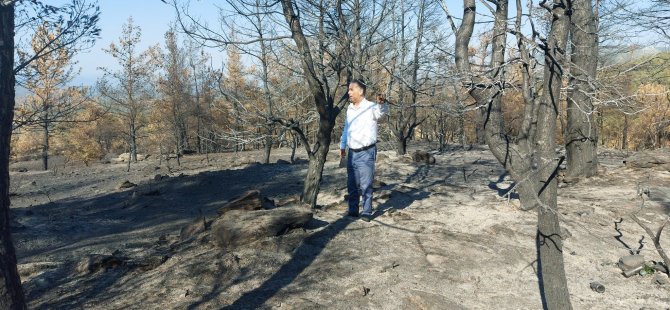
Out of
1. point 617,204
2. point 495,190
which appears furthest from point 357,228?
point 617,204

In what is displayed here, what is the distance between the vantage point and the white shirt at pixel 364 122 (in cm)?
566

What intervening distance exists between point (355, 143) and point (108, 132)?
84.9 ft

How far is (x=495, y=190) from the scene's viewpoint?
311 inches

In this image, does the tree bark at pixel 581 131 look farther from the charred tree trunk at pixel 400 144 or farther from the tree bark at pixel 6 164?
the tree bark at pixel 6 164

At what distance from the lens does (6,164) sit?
3.13 m

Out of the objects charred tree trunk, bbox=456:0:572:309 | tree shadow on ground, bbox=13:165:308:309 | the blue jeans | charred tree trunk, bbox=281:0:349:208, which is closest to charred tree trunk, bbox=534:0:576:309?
charred tree trunk, bbox=456:0:572:309

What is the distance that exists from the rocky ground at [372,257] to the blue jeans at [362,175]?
0.82 ft

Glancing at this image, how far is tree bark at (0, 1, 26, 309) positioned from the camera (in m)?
2.95

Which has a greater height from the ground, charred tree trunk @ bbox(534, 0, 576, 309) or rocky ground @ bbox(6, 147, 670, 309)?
charred tree trunk @ bbox(534, 0, 576, 309)

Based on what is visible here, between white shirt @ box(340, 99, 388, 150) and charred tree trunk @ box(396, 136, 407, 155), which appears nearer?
white shirt @ box(340, 99, 388, 150)

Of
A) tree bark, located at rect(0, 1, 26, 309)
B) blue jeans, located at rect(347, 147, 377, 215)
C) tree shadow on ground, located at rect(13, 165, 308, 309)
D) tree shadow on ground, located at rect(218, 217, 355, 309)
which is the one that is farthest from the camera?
blue jeans, located at rect(347, 147, 377, 215)

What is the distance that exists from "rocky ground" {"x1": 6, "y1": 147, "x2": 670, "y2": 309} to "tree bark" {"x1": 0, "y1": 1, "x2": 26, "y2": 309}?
40.0 inches

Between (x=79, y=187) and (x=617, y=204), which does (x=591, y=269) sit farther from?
(x=79, y=187)

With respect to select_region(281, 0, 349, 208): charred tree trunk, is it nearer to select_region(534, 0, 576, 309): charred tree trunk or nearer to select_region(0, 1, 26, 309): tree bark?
select_region(534, 0, 576, 309): charred tree trunk
